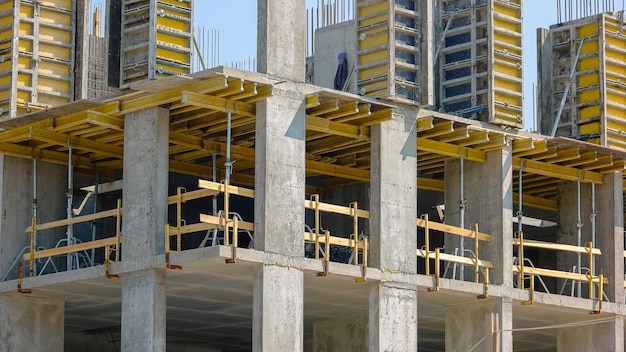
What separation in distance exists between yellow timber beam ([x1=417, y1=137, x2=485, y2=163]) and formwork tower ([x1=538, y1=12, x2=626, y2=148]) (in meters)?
3.70

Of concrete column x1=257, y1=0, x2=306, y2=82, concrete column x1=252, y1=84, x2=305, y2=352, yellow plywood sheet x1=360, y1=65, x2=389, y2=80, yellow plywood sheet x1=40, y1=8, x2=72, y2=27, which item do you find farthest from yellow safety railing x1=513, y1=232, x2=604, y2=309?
yellow plywood sheet x1=40, y1=8, x2=72, y2=27

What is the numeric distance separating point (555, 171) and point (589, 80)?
9.16 feet

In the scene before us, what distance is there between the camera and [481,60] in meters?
36.0

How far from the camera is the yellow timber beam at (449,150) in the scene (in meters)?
35.0

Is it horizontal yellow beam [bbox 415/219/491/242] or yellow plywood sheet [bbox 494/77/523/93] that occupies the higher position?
yellow plywood sheet [bbox 494/77/523/93]

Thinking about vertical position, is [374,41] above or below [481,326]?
above

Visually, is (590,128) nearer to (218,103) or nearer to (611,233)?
(611,233)

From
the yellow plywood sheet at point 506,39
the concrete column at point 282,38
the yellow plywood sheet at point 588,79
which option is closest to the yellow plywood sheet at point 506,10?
the yellow plywood sheet at point 506,39

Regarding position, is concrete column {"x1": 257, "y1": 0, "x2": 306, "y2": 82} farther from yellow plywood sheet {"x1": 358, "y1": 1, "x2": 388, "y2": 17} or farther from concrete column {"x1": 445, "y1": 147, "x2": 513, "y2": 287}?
concrete column {"x1": 445, "y1": 147, "x2": 513, "y2": 287}

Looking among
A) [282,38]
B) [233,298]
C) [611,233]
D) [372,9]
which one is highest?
[372,9]

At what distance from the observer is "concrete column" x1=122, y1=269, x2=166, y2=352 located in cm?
3123

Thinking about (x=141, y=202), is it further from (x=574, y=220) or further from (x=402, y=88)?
(x=574, y=220)

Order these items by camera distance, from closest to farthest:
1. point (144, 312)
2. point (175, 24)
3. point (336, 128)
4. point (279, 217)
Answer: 1. point (279, 217)
2. point (144, 312)
3. point (175, 24)
4. point (336, 128)

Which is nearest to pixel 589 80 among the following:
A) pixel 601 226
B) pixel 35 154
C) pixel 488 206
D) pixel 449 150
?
pixel 601 226
